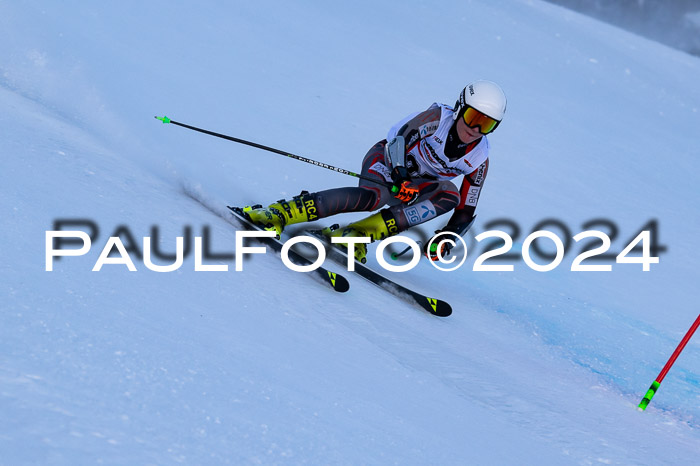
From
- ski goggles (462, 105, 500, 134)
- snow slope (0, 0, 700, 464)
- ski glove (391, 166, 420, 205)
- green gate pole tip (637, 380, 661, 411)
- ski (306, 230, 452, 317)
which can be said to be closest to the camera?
snow slope (0, 0, 700, 464)

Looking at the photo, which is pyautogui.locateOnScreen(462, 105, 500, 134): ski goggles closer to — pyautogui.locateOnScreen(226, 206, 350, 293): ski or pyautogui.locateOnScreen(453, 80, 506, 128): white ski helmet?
pyautogui.locateOnScreen(453, 80, 506, 128): white ski helmet

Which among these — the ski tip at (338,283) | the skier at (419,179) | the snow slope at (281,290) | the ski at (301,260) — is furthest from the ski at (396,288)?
the ski tip at (338,283)

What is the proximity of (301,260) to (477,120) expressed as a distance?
1302 mm

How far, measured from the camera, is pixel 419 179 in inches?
177

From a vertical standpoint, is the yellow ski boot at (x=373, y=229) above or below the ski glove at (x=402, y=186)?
below

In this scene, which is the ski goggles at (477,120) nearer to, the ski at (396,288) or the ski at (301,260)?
the ski at (396,288)

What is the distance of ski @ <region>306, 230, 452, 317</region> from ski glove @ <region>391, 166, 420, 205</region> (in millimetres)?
483

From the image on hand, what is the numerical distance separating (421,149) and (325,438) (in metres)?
2.72

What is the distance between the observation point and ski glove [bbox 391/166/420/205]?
Result: 427 centimetres

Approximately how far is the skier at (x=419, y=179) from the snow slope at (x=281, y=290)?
0.44m

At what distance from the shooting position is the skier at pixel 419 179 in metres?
4.12

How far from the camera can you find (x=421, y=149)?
14.5ft

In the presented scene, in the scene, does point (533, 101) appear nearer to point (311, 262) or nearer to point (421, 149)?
point (421, 149)

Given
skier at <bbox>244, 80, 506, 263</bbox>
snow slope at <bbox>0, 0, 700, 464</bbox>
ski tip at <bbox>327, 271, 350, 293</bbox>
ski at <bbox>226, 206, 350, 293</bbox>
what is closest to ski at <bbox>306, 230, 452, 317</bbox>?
snow slope at <bbox>0, 0, 700, 464</bbox>
